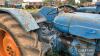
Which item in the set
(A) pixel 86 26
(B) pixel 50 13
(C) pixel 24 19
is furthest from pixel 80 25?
(B) pixel 50 13

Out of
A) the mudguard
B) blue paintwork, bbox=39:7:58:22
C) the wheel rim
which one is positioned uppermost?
the mudguard

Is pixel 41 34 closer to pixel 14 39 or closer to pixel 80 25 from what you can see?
pixel 14 39

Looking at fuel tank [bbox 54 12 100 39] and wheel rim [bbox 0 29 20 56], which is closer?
fuel tank [bbox 54 12 100 39]

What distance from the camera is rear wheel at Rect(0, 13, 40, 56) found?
3936 millimetres

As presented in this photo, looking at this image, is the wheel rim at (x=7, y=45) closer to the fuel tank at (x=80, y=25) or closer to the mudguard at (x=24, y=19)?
the mudguard at (x=24, y=19)

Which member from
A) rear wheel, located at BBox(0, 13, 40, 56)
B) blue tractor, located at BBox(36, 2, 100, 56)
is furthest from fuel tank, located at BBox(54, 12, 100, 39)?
rear wheel, located at BBox(0, 13, 40, 56)

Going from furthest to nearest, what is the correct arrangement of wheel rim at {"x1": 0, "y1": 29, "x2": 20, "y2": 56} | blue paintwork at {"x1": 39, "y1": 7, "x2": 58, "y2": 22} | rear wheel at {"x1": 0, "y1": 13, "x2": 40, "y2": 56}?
blue paintwork at {"x1": 39, "y1": 7, "x2": 58, "y2": 22}
wheel rim at {"x1": 0, "y1": 29, "x2": 20, "y2": 56}
rear wheel at {"x1": 0, "y1": 13, "x2": 40, "y2": 56}

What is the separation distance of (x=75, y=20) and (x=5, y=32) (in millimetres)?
1161

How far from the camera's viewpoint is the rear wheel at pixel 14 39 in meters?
3.94

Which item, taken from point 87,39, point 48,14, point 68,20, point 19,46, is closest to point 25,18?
point 19,46

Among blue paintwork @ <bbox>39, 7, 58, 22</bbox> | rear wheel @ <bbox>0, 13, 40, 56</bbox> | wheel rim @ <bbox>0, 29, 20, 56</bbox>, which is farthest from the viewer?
blue paintwork @ <bbox>39, 7, 58, 22</bbox>

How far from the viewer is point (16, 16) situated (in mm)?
4062

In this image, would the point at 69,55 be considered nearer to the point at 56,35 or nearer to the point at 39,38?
the point at 56,35

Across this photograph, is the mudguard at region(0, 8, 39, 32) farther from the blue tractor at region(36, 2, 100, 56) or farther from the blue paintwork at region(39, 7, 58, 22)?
the blue paintwork at region(39, 7, 58, 22)
